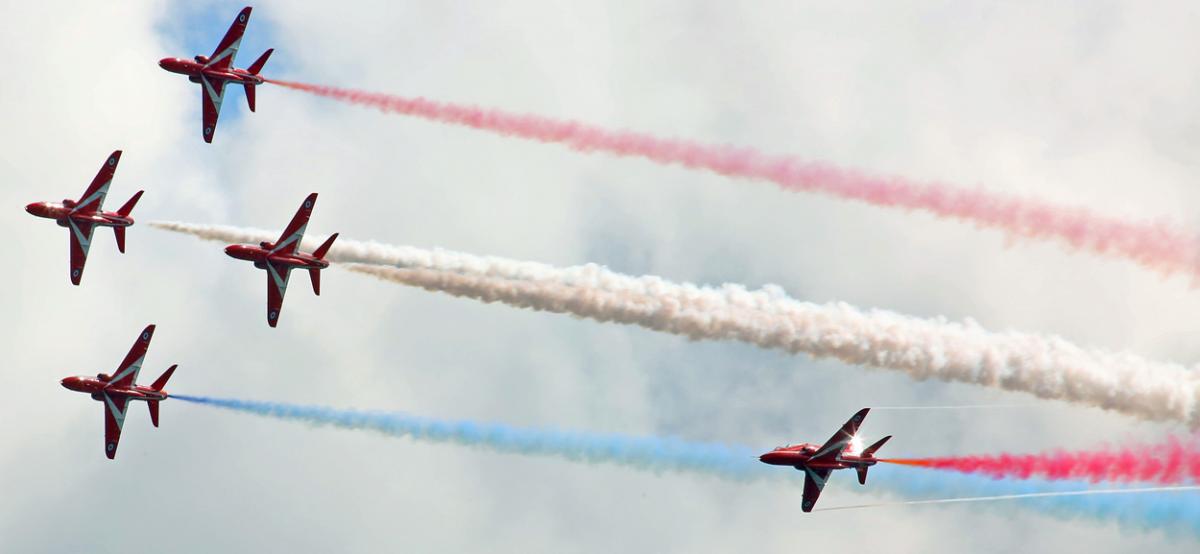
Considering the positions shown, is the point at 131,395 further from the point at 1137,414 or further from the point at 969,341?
the point at 1137,414

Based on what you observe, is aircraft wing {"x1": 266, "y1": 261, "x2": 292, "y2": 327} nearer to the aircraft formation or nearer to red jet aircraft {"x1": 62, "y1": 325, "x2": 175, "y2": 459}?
the aircraft formation

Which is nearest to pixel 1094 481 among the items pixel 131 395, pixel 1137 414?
pixel 1137 414

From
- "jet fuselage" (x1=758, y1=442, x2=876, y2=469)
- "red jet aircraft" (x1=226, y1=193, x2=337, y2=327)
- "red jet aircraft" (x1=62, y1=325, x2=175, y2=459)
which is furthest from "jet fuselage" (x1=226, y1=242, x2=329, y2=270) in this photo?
"jet fuselage" (x1=758, y1=442, x2=876, y2=469)

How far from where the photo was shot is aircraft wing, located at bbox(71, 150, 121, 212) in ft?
246

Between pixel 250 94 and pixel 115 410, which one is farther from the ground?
pixel 250 94

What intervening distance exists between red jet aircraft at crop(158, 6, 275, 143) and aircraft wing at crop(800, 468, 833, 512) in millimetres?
28660

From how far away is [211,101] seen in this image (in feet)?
247

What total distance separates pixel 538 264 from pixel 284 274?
11.7 meters

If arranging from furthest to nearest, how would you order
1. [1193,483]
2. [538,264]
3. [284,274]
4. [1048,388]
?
1. [284,274]
2. [538,264]
3. [1048,388]
4. [1193,483]

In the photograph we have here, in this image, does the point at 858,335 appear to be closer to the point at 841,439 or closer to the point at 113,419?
the point at 841,439

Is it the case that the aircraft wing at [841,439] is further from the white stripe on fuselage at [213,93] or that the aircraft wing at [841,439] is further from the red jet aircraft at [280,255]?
the white stripe on fuselage at [213,93]

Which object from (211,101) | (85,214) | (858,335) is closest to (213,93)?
(211,101)

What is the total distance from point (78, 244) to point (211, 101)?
28.7ft

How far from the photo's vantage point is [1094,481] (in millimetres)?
59656
